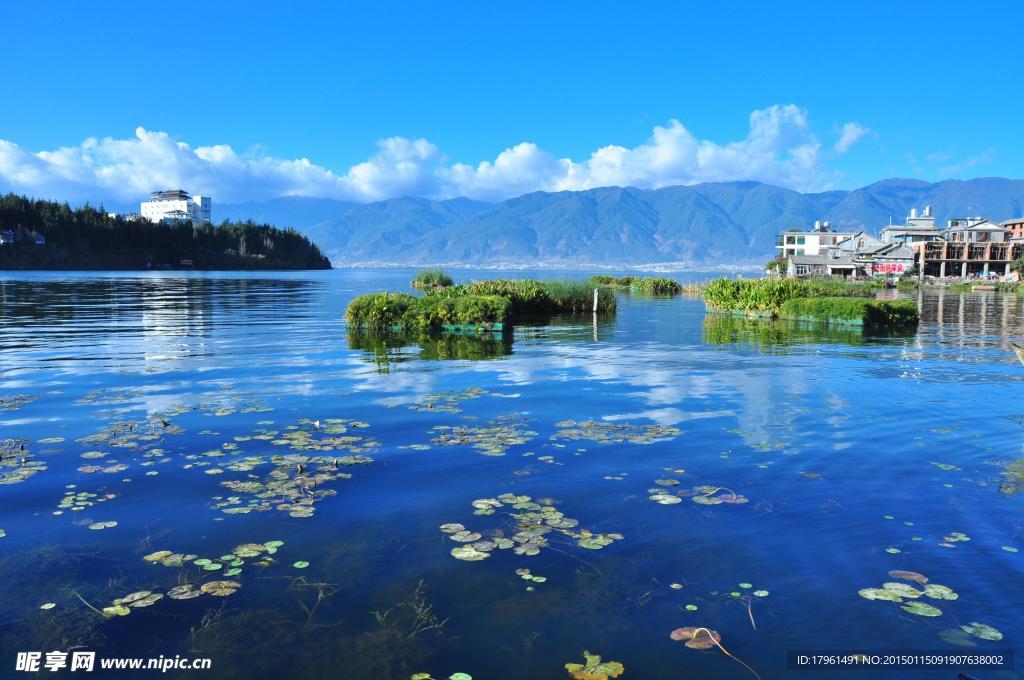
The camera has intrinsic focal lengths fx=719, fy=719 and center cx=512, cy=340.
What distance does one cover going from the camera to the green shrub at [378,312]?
40.2 m

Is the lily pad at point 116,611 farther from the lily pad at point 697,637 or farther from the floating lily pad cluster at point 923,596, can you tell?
the floating lily pad cluster at point 923,596

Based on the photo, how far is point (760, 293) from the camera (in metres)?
54.6

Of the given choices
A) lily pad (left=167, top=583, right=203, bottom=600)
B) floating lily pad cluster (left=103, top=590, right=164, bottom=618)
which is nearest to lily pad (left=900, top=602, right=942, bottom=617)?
lily pad (left=167, top=583, right=203, bottom=600)

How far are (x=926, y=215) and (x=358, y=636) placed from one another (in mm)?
219704

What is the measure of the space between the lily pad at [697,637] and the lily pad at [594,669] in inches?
32.8

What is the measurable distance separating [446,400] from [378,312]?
21.4 metres

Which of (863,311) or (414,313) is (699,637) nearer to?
(414,313)

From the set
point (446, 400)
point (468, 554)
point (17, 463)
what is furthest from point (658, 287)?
point (468, 554)

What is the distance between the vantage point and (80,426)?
16.2 meters

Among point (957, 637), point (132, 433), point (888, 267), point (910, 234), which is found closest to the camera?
point (957, 637)

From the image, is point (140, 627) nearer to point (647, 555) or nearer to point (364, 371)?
point (647, 555)

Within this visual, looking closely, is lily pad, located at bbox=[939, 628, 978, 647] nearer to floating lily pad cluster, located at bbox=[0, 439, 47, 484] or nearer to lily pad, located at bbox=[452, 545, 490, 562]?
lily pad, located at bbox=[452, 545, 490, 562]

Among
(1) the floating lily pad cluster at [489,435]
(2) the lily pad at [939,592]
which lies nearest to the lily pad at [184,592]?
(1) the floating lily pad cluster at [489,435]

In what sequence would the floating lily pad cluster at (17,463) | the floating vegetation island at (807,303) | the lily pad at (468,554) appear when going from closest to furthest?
1. the lily pad at (468,554)
2. the floating lily pad cluster at (17,463)
3. the floating vegetation island at (807,303)
